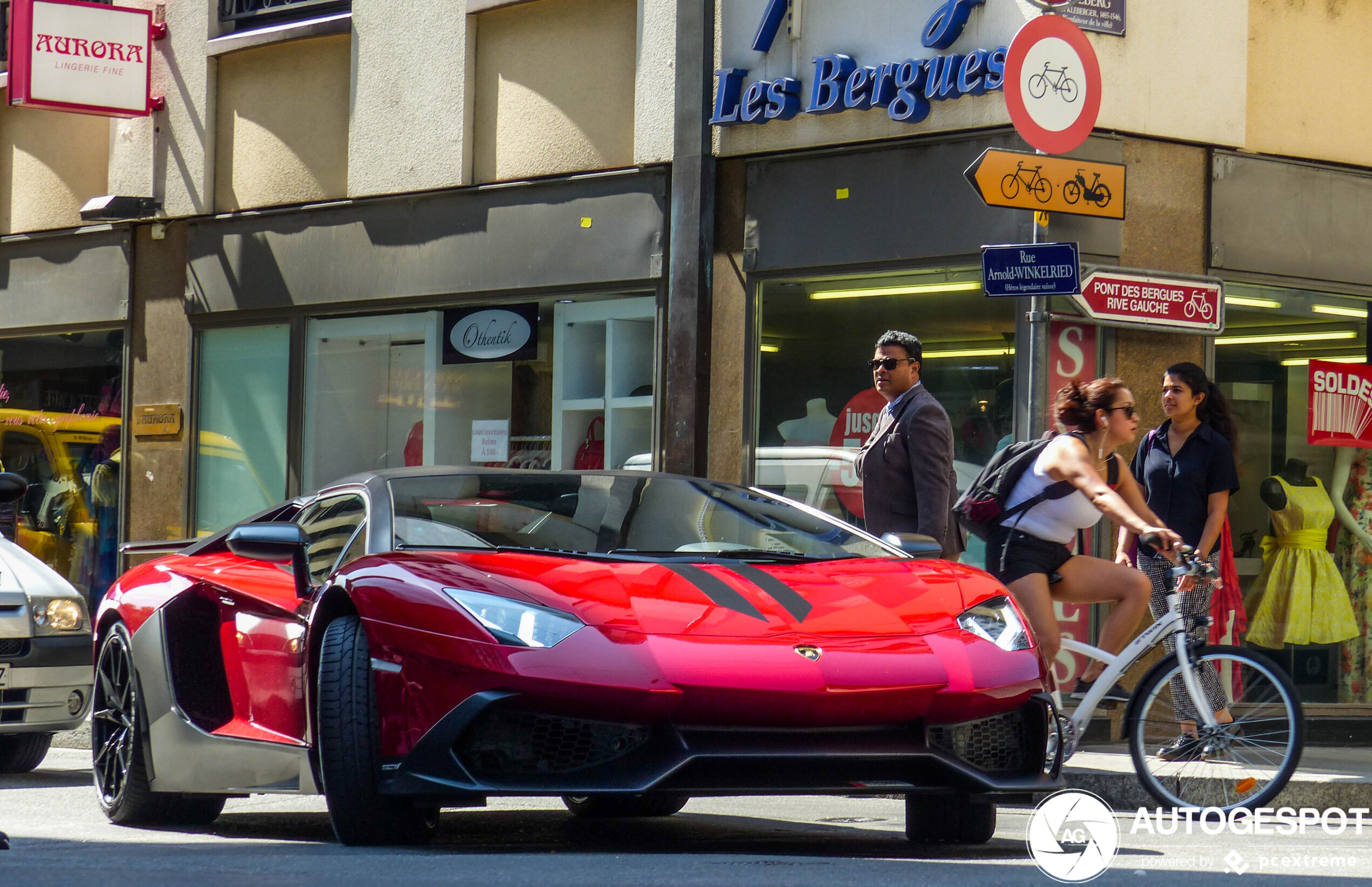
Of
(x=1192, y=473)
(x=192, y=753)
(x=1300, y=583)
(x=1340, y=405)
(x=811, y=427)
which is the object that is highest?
(x=1340, y=405)

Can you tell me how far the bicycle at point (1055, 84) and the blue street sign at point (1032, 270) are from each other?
0.81m

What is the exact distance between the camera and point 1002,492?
8.05 meters

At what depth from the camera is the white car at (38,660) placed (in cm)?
852

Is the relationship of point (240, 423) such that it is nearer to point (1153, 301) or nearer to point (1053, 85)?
point (1153, 301)

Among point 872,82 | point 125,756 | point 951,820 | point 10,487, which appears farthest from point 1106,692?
point 10,487

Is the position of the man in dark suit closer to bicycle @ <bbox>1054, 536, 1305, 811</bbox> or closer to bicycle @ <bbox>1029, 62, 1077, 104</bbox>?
bicycle @ <bbox>1029, 62, 1077, 104</bbox>

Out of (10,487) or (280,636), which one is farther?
(10,487)

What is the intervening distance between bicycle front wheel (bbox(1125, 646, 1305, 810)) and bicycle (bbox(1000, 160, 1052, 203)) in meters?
2.66

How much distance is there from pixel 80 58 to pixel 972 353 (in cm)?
792

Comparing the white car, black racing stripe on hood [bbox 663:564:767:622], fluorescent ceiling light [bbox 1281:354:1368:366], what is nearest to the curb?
black racing stripe on hood [bbox 663:564:767:622]

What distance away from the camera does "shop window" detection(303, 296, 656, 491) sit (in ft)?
41.2

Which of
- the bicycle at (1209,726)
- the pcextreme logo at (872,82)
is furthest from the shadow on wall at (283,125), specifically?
the bicycle at (1209,726)

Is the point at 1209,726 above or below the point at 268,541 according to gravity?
below

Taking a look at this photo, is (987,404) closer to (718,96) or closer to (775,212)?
(775,212)
